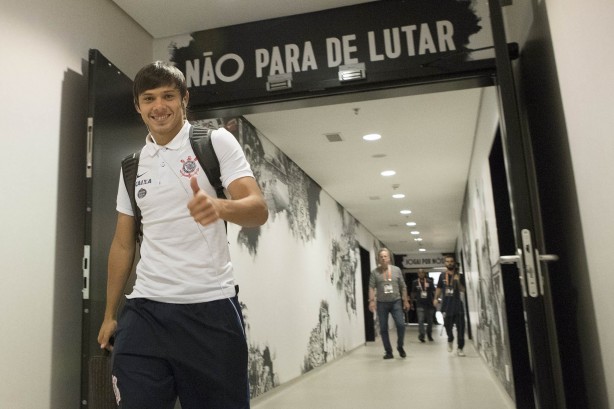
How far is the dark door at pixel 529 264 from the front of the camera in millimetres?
1915

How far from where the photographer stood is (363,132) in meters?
5.37

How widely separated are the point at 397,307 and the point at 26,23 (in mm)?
5990

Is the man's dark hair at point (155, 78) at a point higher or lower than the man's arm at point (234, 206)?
higher

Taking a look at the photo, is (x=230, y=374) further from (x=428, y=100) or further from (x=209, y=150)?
(x=428, y=100)

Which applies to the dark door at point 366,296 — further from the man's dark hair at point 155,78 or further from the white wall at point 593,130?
the man's dark hair at point 155,78

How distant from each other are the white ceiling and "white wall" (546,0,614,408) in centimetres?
143

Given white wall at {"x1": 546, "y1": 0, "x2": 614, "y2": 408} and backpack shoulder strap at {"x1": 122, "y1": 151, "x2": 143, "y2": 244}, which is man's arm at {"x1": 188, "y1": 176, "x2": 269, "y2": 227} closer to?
backpack shoulder strap at {"x1": 122, "y1": 151, "x2": 143, "y2": 244}

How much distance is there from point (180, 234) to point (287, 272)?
14.5 ft

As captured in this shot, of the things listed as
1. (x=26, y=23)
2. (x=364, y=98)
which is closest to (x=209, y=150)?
(x=26, y=23)

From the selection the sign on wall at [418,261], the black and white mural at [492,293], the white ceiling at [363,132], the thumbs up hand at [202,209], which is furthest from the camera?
the sign on wall at [418,261]

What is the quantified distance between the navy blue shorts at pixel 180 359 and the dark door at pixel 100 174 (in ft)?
3.21

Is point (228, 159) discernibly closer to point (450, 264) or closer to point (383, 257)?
point (383, 257)

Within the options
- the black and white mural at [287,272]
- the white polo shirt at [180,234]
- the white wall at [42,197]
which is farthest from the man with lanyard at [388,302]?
the white polo shirt at [180,234]

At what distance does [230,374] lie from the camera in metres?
1.31
